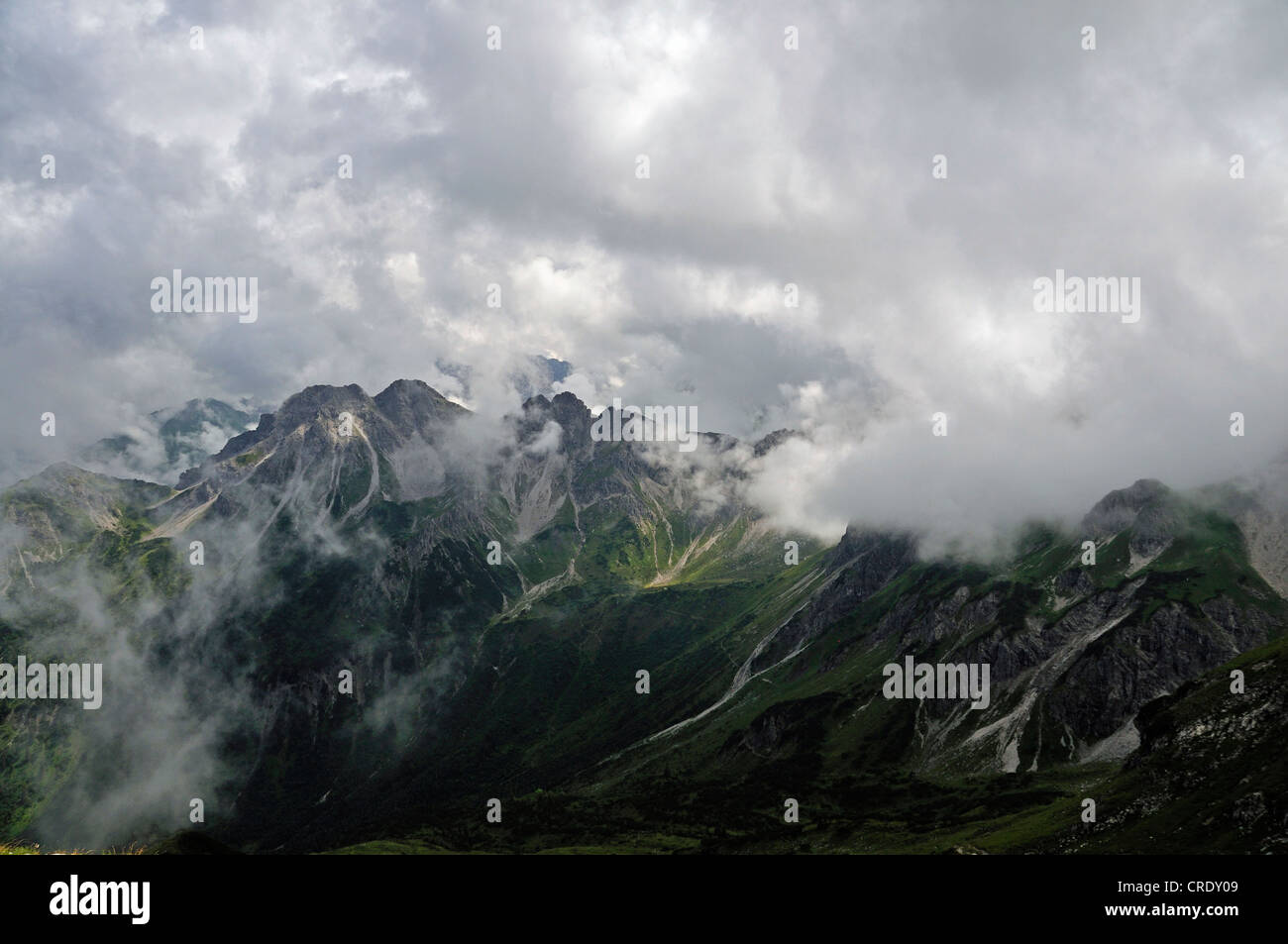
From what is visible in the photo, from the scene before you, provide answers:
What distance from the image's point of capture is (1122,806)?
133 m
